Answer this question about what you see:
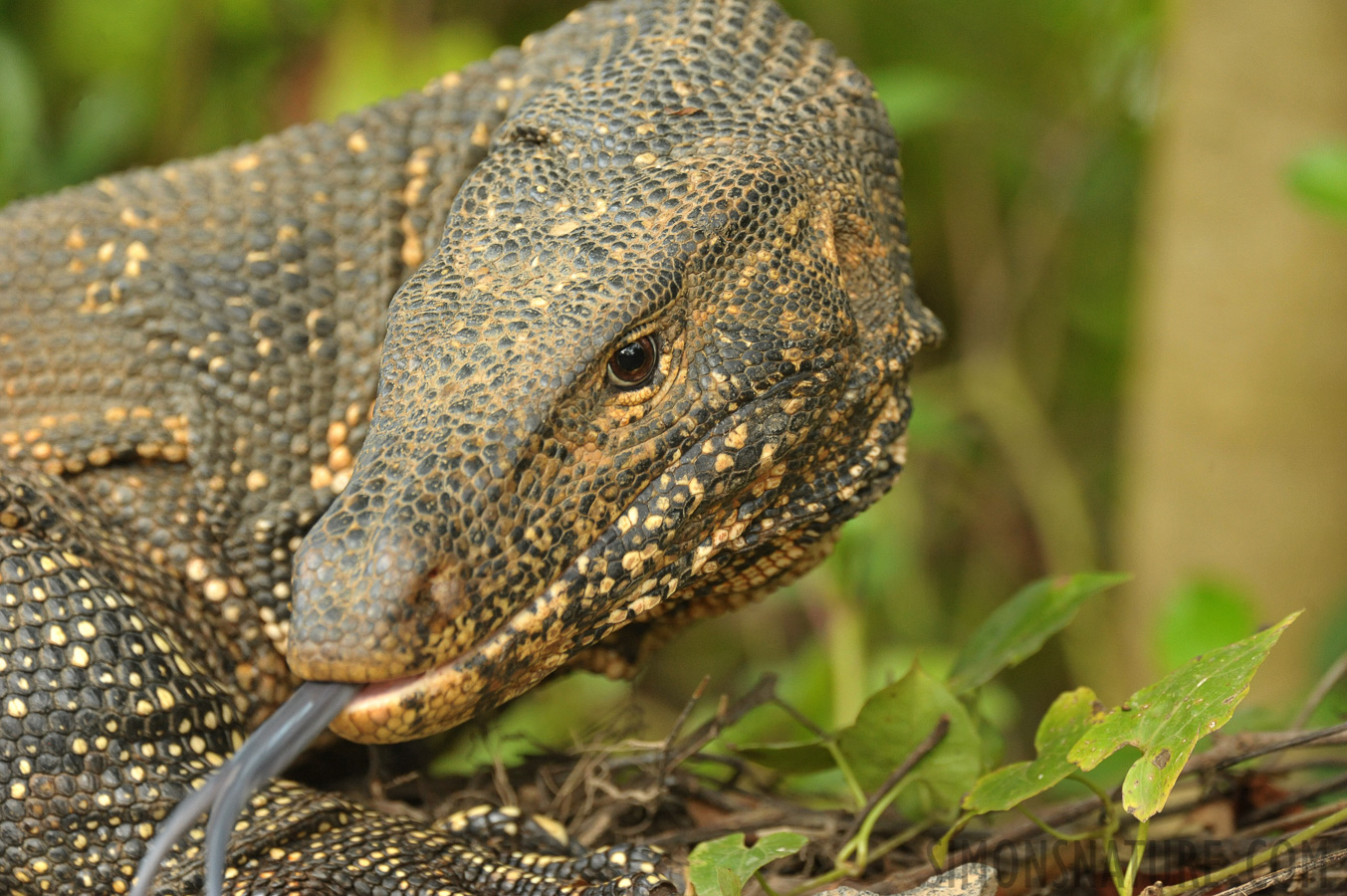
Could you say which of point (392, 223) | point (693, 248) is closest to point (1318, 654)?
point (693, 248)

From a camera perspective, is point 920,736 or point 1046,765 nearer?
point 1046,765

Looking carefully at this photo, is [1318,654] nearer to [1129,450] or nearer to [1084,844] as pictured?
[1084,844]

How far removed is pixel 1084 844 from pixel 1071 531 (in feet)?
13.9

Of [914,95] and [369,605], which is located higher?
[914,95]

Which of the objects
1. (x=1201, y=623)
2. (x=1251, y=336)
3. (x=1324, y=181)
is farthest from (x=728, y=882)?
(x=1251, y=336)

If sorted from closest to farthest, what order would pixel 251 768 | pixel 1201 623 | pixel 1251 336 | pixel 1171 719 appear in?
1. pixel 251 768
2. pixel 1171 719
3. pixel 1201 623
4. pixel 1251 336

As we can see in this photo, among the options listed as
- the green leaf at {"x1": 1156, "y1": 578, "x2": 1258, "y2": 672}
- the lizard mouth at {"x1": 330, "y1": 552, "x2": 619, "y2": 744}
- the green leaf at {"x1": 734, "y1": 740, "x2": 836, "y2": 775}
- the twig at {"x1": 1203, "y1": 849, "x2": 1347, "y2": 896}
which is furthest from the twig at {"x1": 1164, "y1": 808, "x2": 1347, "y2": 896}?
the green leaf at {"x1": 1156, "y1": 578, "x2": 1258, "y2": 672}

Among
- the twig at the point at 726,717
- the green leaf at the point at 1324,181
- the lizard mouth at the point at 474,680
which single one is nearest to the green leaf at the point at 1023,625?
the twig at the point at 726,717

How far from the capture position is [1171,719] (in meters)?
2.39

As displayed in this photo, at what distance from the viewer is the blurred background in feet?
18.6

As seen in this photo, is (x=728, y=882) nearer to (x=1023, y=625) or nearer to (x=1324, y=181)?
(x=1023, y=625)

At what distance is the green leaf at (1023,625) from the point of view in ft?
10.7

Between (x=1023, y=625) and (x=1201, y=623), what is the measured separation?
124cm

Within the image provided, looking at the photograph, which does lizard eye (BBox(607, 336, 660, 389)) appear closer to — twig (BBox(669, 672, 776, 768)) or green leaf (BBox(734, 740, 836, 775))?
twig (BBox(669, 672, 776, 768))
